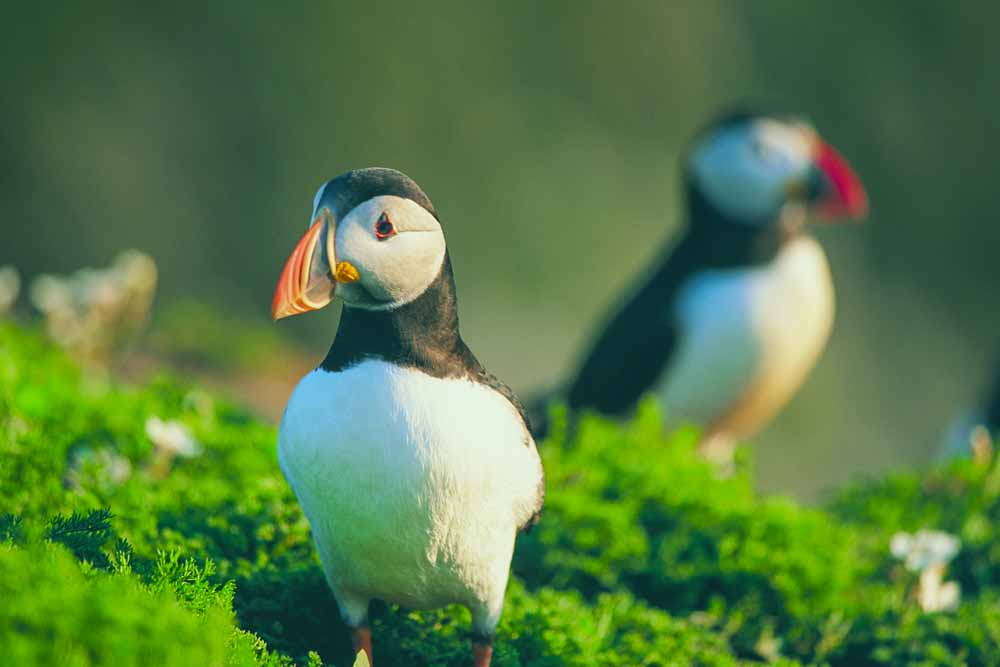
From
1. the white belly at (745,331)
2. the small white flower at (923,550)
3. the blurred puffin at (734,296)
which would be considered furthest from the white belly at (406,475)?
the white belly at (745,331)

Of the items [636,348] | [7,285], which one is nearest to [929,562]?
[636,348]

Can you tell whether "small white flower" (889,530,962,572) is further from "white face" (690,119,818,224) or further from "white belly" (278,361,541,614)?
"white face" (690,119,818,224)

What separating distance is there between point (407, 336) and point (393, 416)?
0.58ft

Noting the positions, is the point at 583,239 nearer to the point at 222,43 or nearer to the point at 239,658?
the point at 222,43

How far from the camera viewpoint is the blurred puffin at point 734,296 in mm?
5902

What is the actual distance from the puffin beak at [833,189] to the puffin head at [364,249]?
380 cm

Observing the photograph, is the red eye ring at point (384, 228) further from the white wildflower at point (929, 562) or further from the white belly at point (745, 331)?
the white belly at point (745, 331)

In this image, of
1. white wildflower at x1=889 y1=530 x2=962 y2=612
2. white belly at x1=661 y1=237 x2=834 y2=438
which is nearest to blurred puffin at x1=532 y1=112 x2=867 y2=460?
white belly at x1=661 y1=237 x2=834 y2=438

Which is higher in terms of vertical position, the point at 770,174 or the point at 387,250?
the point at 770,174

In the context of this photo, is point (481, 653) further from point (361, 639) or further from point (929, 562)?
point (929, 562)

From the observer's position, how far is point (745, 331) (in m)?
5.87

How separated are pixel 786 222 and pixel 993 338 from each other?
7744 mm

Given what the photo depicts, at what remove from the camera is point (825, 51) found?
525 inches

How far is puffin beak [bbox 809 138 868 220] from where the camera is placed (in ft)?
20.0
